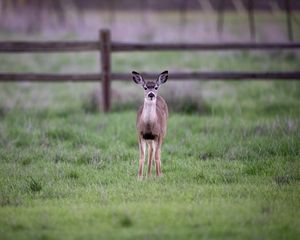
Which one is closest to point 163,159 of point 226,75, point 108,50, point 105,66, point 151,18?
point 226,75

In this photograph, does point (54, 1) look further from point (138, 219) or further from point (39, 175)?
point (138, 219)

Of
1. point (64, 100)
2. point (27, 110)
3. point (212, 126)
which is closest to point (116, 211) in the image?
point (212, 126)

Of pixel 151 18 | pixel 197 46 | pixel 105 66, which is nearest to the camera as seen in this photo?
pixel 197 46

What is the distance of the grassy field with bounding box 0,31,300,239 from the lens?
6.18m

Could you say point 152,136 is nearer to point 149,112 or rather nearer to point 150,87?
point 149,112

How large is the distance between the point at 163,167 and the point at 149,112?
35.7 inches

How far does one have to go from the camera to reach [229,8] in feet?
113

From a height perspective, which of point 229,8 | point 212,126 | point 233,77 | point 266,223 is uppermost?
point 229,8

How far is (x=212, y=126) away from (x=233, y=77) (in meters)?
2.23

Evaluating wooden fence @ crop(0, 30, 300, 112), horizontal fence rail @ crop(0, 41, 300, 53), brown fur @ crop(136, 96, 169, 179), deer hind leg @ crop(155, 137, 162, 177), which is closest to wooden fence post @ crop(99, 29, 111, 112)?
wooden fence @ crop(0, 30, 300, 112)

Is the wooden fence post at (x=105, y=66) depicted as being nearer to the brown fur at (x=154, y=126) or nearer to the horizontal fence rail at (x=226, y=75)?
the horizontal fence rail at (x=226, y=75)

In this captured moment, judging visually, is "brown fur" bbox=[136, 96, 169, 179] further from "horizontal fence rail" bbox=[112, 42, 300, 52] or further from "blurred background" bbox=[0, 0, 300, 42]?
"blurred background" bbox=[0, 0, 300, 42]

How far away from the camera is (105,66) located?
1340 cm

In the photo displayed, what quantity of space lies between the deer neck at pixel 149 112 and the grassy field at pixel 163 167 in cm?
77
